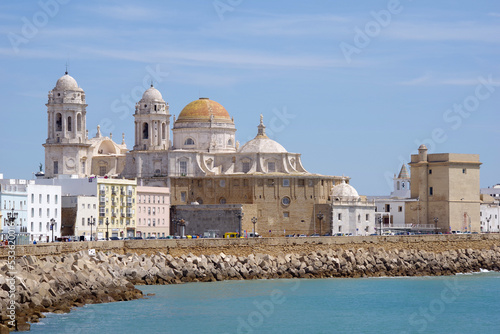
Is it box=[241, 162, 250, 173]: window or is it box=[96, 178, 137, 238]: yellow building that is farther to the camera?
box=[241, 162, 250, 173]: window

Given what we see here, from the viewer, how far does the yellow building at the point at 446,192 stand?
320 feet

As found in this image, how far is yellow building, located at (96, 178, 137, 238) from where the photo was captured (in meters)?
79.1

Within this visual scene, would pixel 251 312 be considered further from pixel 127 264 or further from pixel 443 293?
pixel 443 293

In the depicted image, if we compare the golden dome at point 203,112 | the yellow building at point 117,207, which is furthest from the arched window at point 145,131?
the yellow building at point 117,207

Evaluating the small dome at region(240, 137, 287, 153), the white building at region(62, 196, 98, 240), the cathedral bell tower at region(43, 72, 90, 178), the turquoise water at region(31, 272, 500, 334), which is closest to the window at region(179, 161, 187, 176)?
the small dome at region(240, 137, 287, 153)

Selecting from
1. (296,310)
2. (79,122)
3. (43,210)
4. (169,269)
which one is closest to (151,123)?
(79,122)

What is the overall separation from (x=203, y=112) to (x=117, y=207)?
1768 cm

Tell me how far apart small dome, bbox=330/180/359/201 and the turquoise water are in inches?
1076

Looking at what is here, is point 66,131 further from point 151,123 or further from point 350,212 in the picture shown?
point 350,212

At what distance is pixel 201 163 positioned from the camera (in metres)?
92.1

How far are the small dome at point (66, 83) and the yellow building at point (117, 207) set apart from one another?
948 centimetres

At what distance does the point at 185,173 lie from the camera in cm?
9119

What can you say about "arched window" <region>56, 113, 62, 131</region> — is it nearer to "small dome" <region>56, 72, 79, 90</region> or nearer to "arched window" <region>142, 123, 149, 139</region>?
"small dome" <region>56, 72, 79, 90</region>

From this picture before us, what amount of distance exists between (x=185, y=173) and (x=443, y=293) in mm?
37005
